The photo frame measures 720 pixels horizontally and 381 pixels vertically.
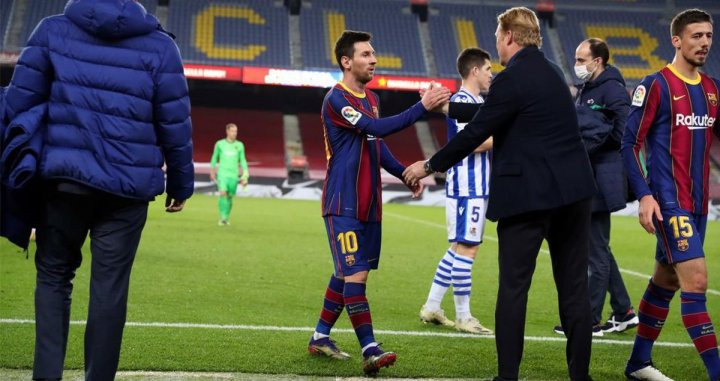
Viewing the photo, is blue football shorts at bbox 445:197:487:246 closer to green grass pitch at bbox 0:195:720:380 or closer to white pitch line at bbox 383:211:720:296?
green grass pitch at bbox 0:195:720:380

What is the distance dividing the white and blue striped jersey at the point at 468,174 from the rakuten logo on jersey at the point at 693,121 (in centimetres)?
227

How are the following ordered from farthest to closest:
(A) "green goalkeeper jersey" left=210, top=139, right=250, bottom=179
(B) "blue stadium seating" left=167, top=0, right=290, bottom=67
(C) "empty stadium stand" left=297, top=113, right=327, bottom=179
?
(B) "blue stadium seating" left=167, top=0, right=290, bottom=67 < (C) "empty stadium stand" left=297, top=113, right=327, bottom=179 < (A) "green goalkeeper jersey" left=210, top=139, right=250, bottom=179

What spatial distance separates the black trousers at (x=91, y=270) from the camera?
14.4ft

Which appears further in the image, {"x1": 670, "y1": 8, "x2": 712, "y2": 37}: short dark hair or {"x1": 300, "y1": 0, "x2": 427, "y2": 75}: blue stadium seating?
{"x1": 300, "y1": 0, "x2": 427, "y2": 75}: blue stadium seating

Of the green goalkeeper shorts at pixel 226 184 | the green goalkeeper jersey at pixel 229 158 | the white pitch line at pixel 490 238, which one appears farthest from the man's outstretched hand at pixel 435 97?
the green goalkeeper jersey at pixel 229 158

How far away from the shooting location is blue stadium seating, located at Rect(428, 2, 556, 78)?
138 feet

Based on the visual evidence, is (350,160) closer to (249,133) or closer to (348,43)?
(348,43)

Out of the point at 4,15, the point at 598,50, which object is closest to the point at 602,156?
the point at 598,50

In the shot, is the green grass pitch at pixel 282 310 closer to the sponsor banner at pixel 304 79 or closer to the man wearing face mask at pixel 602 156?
the man wearing face mask at pixel 602 156

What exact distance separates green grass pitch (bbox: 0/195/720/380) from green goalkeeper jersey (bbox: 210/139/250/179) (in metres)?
2.82

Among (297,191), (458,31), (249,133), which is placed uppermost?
(458,31)

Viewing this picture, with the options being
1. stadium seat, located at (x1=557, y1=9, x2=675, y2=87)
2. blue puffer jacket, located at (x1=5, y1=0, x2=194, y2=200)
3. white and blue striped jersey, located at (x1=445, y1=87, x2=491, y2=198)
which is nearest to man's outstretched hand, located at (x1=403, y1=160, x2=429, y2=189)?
blue puffer jacket, located at (x1=5, y1=0, x2=194, y2=200)

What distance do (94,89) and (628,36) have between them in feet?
138

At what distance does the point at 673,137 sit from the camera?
5.35 m
